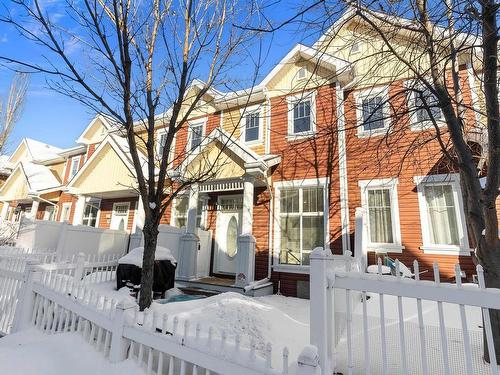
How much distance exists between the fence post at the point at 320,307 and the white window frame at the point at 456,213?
19.1 ft

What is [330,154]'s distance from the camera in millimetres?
8766

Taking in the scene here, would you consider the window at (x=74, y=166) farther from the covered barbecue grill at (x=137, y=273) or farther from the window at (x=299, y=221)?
the window at (x=299, y=221)

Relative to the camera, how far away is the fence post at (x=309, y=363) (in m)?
1.72

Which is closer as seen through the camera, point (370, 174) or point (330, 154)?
point (370, 174)

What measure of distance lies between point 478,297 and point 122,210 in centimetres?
1335

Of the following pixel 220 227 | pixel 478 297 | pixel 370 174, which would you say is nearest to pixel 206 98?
pixel 220 227

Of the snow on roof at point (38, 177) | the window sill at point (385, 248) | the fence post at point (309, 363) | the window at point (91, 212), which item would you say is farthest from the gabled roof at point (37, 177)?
the fence post at point (309, 363)

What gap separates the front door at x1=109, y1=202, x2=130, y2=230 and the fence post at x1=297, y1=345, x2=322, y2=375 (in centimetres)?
1231

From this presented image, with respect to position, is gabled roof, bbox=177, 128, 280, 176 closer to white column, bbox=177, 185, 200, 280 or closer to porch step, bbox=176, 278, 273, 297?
white column, bbox=177, 185, 200, 280

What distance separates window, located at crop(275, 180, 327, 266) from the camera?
8484mm

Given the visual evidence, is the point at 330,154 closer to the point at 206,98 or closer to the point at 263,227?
the point at 263,227

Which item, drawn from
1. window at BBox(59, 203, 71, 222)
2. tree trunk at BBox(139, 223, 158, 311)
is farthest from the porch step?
window at BBox(59, 203, 71, 222)

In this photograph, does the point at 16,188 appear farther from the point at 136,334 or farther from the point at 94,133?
the point at 136,334

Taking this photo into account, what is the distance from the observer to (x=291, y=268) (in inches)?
329
